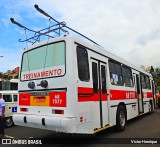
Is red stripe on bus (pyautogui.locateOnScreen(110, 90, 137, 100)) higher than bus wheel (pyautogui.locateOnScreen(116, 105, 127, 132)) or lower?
higher

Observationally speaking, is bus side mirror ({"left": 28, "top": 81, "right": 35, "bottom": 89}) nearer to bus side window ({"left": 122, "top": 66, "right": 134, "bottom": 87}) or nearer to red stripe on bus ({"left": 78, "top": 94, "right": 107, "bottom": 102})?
red stripe on bus ({"left": 78, "top": 94, "right": 107, "bottom": 102})

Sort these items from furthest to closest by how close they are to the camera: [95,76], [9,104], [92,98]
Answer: [9,104] < [95,76] < [92,98]

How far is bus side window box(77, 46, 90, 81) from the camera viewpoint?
7102mm

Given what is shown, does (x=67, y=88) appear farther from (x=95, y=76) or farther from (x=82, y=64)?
(x=95, y=76)

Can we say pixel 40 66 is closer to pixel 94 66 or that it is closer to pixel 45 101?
pixel 45 101

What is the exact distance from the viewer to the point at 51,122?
661 cm

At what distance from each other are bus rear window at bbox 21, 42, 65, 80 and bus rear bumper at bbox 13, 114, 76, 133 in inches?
50.8

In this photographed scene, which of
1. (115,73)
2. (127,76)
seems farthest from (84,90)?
(127,76)

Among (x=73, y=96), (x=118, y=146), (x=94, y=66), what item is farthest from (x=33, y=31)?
(x=118, y=146)

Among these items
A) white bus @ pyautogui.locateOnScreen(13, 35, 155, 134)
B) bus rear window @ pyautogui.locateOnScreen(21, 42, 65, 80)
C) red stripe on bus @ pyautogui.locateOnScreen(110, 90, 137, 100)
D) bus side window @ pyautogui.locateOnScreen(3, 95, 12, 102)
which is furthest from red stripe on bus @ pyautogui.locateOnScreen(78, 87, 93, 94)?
bus side window @ pyautogui.locateOnScreen(3, 95, 12, 102)

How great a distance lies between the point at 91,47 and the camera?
314 inches

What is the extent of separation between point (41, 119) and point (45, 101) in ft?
1.81

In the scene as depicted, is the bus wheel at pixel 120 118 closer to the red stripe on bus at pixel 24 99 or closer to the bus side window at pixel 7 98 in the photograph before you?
the red stripe on bus at pixel 24 99

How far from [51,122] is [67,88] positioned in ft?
3.41
